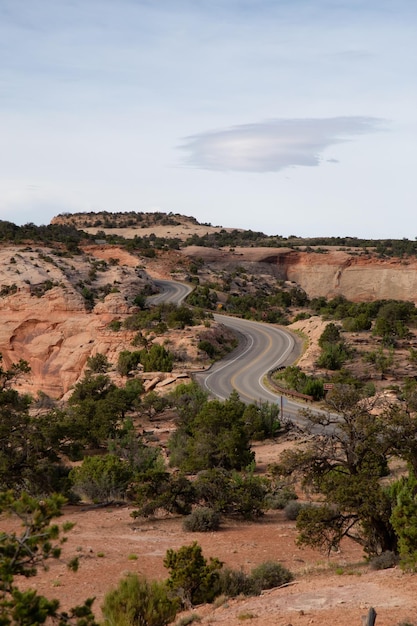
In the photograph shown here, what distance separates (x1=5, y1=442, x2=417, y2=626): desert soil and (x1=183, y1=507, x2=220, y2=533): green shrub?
283mm

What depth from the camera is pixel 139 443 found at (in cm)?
3180

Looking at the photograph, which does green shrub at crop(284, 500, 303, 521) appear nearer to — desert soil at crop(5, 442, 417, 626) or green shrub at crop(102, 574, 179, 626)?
desert soil at crop(5, 442, 417, 626)

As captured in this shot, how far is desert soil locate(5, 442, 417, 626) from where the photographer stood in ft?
40.0

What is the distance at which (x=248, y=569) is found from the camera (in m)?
17.2

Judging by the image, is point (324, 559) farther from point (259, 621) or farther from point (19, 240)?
point (19, 240)

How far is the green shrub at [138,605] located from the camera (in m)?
12.4

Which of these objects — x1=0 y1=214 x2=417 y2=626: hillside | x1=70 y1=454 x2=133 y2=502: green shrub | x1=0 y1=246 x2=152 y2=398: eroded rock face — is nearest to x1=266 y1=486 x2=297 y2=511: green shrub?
x1=0 y1=214 x2=417 y2=626: hillside

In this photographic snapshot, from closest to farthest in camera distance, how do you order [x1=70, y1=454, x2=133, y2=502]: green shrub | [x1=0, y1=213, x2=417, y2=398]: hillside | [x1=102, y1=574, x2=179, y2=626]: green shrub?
1. [x1=102, y1=574, x2=179, y2=626]: green shrub
2. [x1=70, y1=454, x2=133, y2=502]: green shrub
3. [x1=0, y1=213, x2=417, y2=398]: hillside

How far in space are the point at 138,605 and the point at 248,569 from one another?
5.20m

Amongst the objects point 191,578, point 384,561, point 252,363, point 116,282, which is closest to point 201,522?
point 191,578

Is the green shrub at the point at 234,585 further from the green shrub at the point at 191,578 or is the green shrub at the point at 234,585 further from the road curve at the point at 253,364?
the road curve at the point at 253,364

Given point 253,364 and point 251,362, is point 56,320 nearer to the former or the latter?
point 251,362

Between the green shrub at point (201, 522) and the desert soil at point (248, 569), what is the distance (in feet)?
0.93

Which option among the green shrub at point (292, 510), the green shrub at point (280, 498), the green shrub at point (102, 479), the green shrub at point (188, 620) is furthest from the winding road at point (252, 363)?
the green shrub at point (188, 620)
